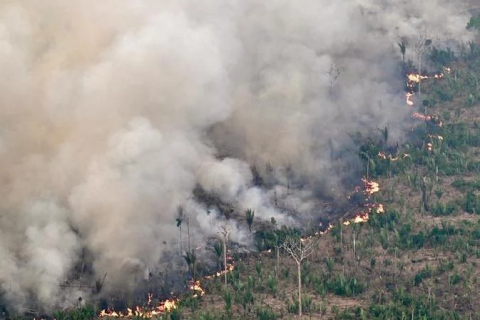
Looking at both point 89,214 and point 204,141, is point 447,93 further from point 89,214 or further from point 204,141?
point 89,214

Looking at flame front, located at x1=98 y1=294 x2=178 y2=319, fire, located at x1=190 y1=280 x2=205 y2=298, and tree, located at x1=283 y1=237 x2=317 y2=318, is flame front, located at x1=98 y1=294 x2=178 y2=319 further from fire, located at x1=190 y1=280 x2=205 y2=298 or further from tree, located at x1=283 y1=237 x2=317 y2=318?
tree, located at x1=283 y1=237 x2=317 y2=318

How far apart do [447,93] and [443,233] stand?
28.4 m

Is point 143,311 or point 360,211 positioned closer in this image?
point 143,311

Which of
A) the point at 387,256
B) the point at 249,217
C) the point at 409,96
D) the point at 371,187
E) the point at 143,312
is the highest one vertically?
the point at 409,96

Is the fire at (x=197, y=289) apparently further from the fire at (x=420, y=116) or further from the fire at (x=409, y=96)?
the fire at (x=409, y=96)

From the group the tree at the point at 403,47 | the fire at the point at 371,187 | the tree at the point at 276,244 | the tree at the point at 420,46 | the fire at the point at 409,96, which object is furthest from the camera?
the tree at the point at 420,46

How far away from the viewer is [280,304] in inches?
2184

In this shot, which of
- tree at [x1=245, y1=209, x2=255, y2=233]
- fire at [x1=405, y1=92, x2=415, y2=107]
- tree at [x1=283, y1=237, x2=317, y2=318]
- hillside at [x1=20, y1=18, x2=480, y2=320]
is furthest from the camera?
fire at [x1=405, y1=92, x2=415, y2=107]

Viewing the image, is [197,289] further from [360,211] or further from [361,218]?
[360,211]

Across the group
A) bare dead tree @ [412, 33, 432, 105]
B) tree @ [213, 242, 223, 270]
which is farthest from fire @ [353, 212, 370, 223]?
bare dead tree @ [412, 33, 432, 105]

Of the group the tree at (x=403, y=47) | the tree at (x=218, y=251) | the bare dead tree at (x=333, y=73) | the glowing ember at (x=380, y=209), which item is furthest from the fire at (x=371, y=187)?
the tree at (x=403, y=47)

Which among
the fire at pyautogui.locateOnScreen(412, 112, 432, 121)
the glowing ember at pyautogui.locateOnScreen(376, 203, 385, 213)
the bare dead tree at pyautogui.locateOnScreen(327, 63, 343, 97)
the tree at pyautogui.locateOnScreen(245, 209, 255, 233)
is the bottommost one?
the tree at pyautogui.locateOnScreen(245, 209, 255, 233)

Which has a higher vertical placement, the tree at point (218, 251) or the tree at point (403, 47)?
the tree at point (403, 47)

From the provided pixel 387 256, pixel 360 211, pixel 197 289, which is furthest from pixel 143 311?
pixel 360 211
